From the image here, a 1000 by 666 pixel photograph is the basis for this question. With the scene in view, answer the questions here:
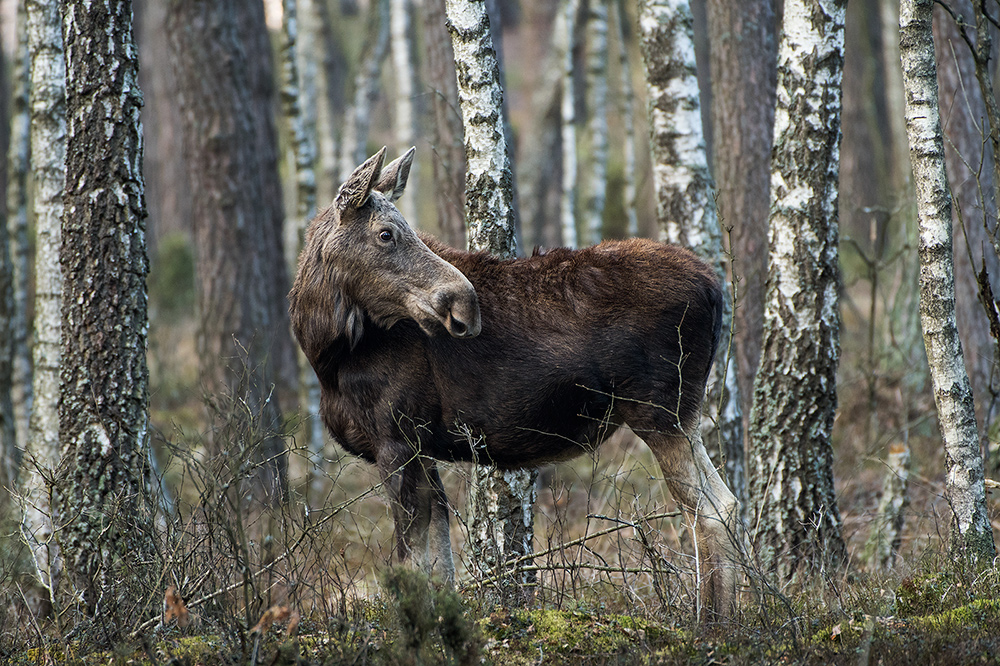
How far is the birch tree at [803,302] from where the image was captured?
18.2 ft

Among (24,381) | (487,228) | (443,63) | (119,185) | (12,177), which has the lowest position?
(24,381)

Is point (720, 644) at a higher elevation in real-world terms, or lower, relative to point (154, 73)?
lower

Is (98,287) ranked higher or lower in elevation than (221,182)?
lower

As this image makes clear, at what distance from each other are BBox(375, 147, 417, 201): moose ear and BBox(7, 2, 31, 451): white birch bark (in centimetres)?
594

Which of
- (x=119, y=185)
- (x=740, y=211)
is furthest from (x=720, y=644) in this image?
(x=740, y=211)

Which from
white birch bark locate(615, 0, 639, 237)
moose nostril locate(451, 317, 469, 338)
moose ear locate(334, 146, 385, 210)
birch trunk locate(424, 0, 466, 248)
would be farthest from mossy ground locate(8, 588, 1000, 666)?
white birch bark locate(615, 0, 639, 237)

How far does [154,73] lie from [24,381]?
1657cm

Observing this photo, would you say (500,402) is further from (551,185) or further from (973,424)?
(551,185)

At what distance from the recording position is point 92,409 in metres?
4.87

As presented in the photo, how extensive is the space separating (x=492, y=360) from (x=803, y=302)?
7.33 ft

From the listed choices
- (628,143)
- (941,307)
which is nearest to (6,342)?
(941,307)

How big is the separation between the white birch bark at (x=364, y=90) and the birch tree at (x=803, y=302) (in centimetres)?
911

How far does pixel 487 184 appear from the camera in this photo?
18.0ft

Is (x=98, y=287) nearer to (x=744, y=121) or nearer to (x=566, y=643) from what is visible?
(x=566, y=643)
